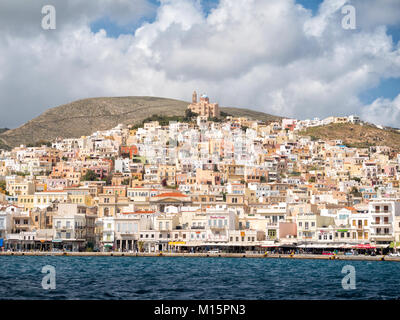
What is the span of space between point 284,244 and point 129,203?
32.7m

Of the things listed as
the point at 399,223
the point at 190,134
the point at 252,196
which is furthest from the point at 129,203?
the point at 190,134

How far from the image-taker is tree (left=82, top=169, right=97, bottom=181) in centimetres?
13600

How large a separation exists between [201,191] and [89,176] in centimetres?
2663

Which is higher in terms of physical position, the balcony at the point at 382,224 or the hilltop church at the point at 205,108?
the hilltop church at the point at 205,108

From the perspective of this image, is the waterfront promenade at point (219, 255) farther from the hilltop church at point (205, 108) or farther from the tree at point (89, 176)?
the hilltop church at point (205, 108)

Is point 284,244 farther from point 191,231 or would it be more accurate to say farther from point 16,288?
point 16,288

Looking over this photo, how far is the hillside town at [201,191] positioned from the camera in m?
87.8

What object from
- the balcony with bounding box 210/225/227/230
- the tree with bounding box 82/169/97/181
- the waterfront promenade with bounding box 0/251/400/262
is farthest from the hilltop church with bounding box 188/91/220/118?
the waterfront promenade with bounding box 0/251/400/262

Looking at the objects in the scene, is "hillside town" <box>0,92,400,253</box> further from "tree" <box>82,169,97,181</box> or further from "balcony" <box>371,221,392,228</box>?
"tree" <box>82,169,97,181</box>

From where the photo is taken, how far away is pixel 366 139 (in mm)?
193000

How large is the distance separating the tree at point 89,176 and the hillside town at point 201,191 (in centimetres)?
31

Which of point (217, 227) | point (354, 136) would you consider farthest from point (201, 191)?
point (354, 136)

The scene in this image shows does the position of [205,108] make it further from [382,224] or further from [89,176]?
[382,224]

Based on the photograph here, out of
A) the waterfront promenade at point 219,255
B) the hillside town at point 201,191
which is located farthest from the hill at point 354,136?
the waterfront promenade at point 219,255
